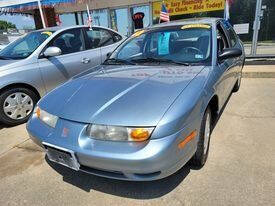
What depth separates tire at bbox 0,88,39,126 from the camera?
4.65 meters

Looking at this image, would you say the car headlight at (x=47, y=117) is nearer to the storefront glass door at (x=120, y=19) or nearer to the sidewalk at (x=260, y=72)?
the sidewalk at (x=260, y=72)

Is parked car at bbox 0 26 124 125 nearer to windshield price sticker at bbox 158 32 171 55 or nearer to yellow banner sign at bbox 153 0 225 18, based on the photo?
windshield price sticker at bbox 158 32 171 55

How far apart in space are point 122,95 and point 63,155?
0.77 m

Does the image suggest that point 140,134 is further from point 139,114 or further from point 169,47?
point 169,47

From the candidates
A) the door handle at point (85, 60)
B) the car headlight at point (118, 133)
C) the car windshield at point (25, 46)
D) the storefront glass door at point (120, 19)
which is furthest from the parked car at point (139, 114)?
the storefront glass door at point (120, 19)

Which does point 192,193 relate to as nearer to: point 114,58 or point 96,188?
point 96,188

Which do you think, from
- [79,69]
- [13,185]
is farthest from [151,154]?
[79,69]

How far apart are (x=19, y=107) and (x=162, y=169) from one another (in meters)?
3.19

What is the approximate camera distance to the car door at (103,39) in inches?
233

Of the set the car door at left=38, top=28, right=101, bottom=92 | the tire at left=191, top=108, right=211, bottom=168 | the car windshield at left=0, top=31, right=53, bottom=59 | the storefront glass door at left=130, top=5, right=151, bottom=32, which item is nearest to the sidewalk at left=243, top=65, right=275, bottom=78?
the car door at left=38, top=28, right=101, bottom=92

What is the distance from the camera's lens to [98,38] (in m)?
6.05

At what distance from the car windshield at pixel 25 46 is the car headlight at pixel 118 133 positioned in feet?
10.3

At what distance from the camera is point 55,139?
267 cm

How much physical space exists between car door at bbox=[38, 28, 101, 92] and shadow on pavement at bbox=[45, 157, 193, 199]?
248 centimetres
